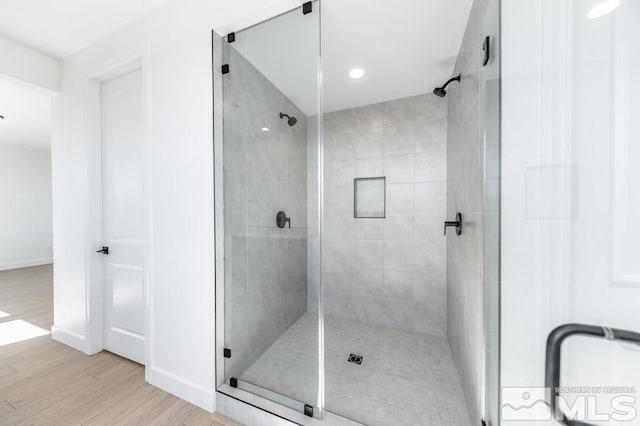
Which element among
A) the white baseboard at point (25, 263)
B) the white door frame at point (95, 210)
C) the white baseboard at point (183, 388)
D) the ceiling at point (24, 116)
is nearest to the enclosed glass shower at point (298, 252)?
the white baseboard at point (183, 388)

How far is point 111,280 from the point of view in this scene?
205 cm

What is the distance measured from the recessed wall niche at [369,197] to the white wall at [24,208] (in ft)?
25.7

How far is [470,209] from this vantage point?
1399 mm

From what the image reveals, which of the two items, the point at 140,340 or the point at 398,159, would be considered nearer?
the point at 140,340

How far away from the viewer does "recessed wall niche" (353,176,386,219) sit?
8.69 feet

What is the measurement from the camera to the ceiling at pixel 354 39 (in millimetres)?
1394

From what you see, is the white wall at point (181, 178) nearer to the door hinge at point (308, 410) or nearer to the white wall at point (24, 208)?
the door hinge at point (308, 410)

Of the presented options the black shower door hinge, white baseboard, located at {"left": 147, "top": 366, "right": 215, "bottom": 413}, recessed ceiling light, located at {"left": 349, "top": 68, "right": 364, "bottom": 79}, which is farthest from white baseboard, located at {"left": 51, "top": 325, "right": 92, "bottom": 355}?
the black shower door hinge
